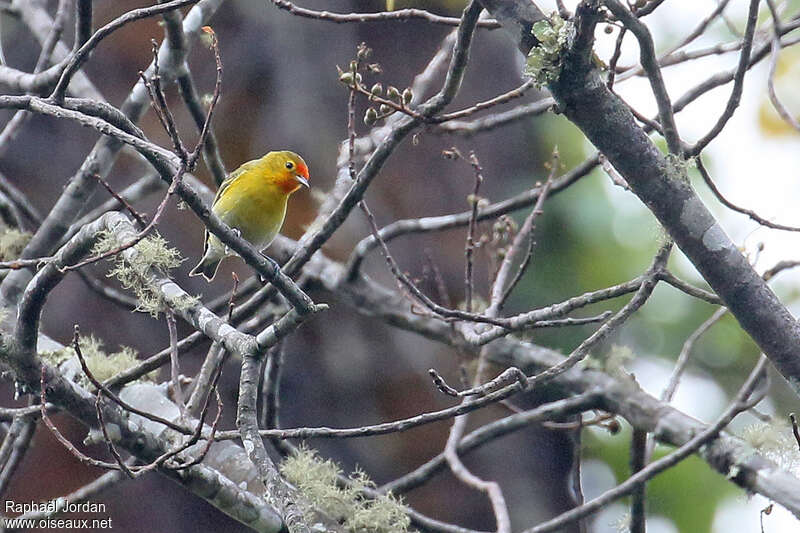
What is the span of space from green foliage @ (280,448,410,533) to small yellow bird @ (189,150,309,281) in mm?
1220

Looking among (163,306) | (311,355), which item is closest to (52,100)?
(163,306)

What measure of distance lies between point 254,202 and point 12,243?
4.17 ft

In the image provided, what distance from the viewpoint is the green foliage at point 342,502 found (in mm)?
3139

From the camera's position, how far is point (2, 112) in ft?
20.2

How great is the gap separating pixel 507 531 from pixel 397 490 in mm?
733

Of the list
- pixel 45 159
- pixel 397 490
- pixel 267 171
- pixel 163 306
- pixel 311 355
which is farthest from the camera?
pixel 45 159

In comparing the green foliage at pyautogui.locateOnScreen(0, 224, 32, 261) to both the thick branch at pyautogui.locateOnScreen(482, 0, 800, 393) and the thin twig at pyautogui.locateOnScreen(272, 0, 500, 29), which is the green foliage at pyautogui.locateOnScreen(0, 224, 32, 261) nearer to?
the thin twig at pyautogui.locateOnScreen(272, 0, 500, 29)

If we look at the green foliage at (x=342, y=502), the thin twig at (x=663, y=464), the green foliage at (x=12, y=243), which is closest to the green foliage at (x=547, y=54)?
the thin twig at (x=663, y=464)

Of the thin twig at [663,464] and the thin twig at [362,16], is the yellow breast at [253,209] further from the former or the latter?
the thin twig at [663,464]

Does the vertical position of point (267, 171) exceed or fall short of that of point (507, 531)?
it exceeds it

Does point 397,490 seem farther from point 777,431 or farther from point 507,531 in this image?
point 777,431

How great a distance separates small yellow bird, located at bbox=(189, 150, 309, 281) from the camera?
163 inches

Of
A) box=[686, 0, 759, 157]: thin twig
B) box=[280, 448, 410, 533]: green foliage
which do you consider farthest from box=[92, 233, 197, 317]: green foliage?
box=[686, 0, 759, 157]: thin twig

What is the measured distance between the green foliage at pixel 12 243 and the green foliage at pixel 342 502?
6.60 feet
